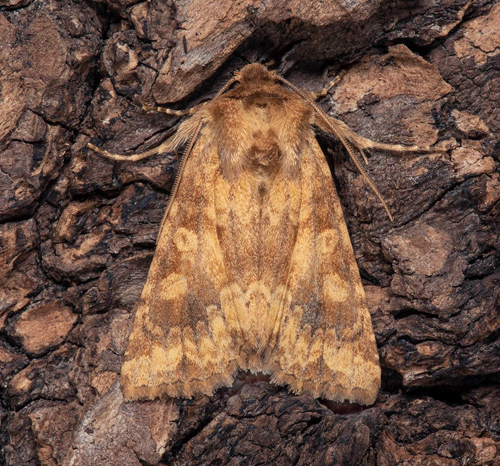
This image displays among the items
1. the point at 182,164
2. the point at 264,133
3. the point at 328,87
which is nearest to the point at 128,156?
the point at 182,164

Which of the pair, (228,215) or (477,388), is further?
(228,215)

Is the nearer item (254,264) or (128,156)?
(128,156)

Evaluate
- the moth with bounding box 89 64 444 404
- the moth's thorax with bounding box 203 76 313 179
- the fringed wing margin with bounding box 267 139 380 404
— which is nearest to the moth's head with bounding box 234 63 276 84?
the moth with bounding box 89 64 444 404

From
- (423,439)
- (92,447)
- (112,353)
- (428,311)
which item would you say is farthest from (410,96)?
(92,447)

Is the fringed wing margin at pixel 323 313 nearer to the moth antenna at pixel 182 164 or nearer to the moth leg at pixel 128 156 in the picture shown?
the moth antenna at pixel 182 164

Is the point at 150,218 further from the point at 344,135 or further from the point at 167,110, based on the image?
the point at 344,135

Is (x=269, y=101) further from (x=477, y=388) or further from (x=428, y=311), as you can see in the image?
(x=477, y=388)
